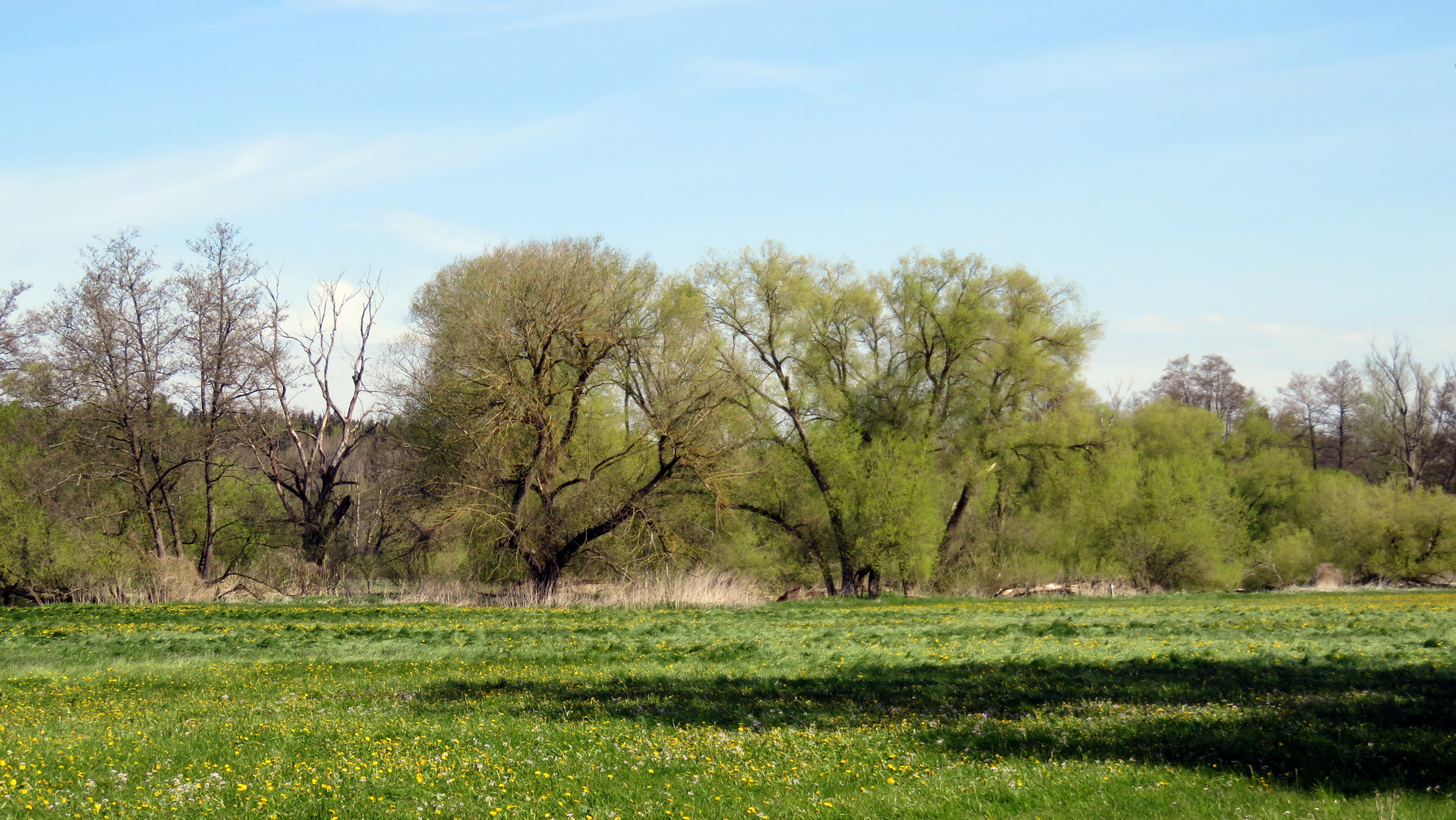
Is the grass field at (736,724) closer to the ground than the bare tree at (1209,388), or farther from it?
closer to the ground

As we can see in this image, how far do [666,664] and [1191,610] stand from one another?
59.6ft

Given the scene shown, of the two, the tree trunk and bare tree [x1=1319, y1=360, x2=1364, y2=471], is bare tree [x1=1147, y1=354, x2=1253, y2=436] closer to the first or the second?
bare tree [x1=1319, y1=360, x2=1364, y2=471]

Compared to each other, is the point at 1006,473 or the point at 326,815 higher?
the point at 1006,473

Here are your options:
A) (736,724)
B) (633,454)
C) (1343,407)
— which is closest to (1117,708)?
(736,724)

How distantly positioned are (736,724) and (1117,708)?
4.35 metres

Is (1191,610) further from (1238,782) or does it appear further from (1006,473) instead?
(1238,782)

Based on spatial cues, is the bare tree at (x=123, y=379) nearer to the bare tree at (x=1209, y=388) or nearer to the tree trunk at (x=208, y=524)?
the tree trunk at (x=208, y=524)

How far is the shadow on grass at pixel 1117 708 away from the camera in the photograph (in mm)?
8156

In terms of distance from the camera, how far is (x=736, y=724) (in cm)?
1060

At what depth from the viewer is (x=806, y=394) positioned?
40625 mm

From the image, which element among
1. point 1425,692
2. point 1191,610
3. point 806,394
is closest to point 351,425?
point 806,394

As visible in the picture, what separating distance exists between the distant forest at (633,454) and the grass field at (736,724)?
14.0 metres

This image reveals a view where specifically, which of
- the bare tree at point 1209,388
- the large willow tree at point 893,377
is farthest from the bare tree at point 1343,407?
the large willow tree at point 893,377

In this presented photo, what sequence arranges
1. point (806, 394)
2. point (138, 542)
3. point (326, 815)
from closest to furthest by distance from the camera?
point (326, 815) → point (138, 542) → point (806, 394)
